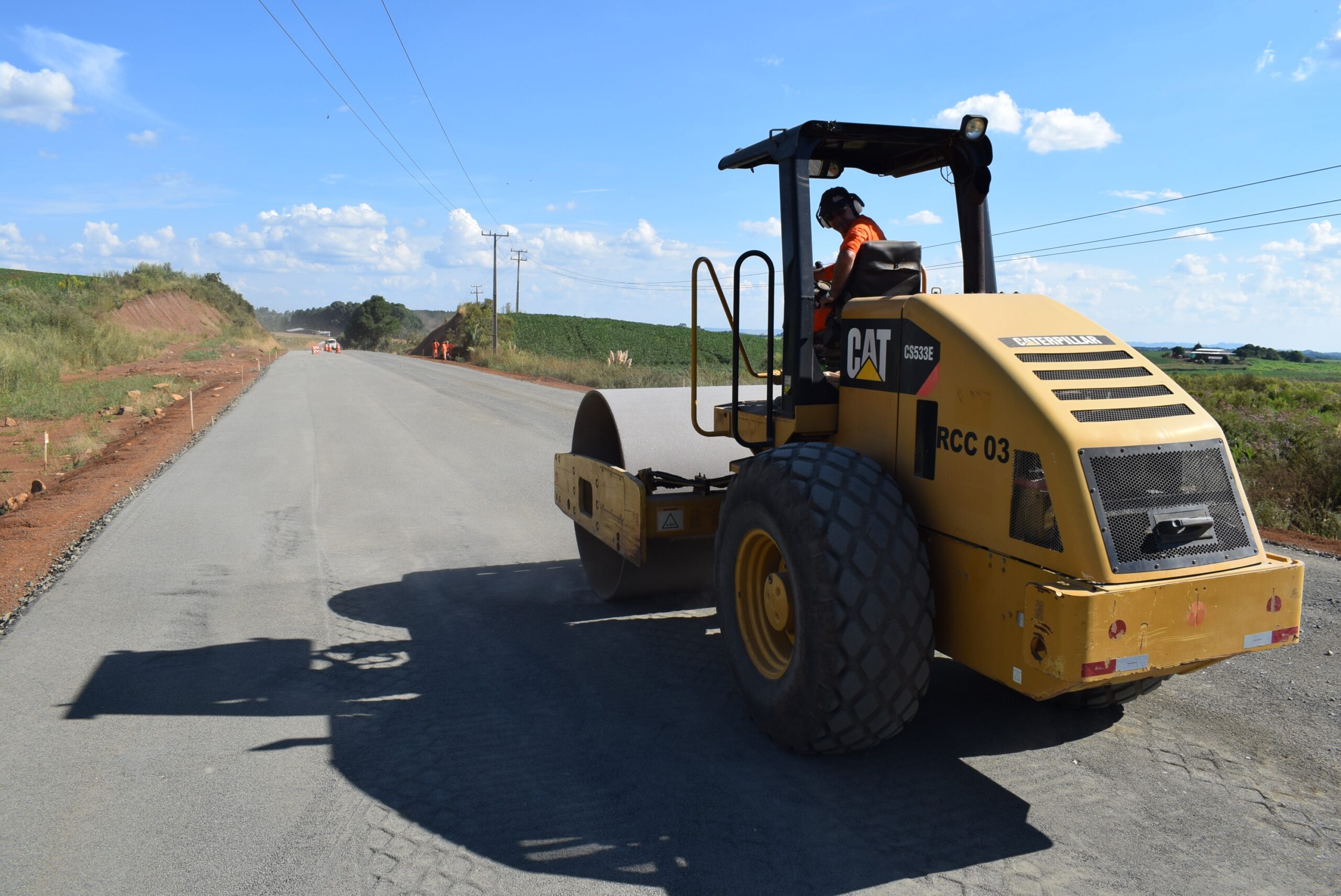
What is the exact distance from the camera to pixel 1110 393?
3.45m

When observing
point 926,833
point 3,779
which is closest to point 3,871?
point 3,779

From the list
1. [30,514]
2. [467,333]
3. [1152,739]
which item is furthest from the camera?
[467,333]

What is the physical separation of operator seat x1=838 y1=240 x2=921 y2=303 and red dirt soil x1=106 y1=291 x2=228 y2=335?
2221 inches

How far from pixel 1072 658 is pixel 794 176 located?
8.48 feet

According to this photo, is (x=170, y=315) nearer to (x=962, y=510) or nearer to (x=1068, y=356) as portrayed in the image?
(x=962, y=510)

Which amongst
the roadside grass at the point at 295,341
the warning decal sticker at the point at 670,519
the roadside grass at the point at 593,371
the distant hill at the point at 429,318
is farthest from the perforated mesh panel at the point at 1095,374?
the distant hill at the point at 429,318

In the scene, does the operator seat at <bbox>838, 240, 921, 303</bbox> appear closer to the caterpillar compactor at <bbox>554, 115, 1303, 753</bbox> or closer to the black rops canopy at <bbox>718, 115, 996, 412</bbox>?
the caterpillar compactor at <bbox>554, 115, 1303, 753</bbox>

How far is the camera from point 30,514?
963cm

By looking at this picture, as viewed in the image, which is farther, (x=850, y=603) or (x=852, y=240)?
(x=852, y=240)

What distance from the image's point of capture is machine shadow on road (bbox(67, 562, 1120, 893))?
3.33 meters

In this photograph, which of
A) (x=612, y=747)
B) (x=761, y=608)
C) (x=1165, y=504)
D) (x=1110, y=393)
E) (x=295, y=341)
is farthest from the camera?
(x=295, y=341)

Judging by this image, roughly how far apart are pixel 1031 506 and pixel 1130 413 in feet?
1.64

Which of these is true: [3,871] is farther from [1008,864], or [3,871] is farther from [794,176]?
[794,176]

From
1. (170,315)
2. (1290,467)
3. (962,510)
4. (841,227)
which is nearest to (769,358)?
(841,227)
